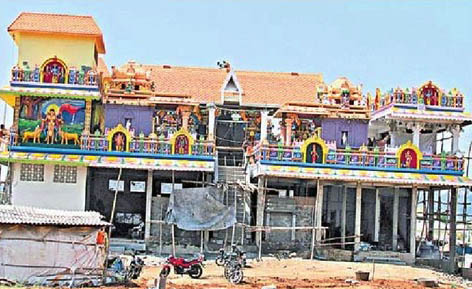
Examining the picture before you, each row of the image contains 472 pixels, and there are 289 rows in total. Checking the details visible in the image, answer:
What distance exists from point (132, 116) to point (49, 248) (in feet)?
42.0

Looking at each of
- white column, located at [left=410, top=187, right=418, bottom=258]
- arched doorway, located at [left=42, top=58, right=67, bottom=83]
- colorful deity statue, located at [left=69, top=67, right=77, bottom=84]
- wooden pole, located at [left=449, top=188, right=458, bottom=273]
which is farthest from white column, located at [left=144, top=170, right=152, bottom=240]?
wooden pole, located at [left=449, top=188, right=458, bottom=273]

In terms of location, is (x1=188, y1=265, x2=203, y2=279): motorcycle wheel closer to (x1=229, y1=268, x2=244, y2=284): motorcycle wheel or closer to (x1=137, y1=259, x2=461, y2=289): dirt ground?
(x1=137, y1=259, x2=461, y2=289): dirt ground

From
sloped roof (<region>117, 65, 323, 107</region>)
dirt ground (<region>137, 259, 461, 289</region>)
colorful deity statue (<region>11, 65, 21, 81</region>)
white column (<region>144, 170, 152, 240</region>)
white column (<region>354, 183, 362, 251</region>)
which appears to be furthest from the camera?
sloped roof (<region>117, 65, 323, 107</region>)

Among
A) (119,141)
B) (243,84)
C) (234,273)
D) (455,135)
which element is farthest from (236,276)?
(243,84)

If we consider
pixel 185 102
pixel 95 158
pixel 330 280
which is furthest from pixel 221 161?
pixel 330 280

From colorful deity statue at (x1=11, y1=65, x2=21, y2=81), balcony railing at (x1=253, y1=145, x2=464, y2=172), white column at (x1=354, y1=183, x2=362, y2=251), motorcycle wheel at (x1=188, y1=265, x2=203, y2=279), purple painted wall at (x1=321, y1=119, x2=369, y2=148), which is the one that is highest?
colorful deity statue at (x1=11, y1=65, x2=21, y2=81)

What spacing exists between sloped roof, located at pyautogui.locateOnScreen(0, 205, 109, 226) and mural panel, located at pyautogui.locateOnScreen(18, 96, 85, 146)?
9.69 m

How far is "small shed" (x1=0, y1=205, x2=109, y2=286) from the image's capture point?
2117 cm

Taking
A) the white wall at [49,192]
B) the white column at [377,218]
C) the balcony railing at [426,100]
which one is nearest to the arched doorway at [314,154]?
the white column at [377,218]

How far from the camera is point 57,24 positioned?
109 ft

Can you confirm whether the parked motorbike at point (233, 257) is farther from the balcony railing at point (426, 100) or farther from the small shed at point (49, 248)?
the balcony railing at point (426, 100)

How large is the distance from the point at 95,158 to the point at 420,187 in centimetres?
1241

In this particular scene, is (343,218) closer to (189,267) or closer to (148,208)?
(148,208)

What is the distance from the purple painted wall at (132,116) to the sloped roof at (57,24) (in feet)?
8.76
